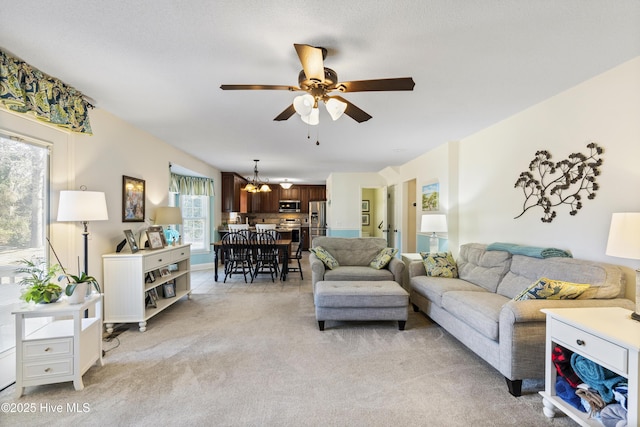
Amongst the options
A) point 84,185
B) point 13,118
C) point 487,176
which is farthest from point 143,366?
point 487,176

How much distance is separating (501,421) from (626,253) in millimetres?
1244

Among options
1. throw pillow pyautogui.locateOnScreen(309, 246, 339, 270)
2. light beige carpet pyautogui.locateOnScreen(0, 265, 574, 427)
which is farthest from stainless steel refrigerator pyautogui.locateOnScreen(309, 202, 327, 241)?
light beige carpet pyautogui.locateOnScreen(0, 265, 574, 427)

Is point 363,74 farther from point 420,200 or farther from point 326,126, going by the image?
point 420,200

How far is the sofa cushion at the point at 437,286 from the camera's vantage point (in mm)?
2965

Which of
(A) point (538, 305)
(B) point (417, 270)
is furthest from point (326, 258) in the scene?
(A) point (538, 305)

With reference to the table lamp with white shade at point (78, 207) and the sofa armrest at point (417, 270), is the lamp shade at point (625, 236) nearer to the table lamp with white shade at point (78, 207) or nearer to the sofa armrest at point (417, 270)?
the sofa armrest at point (417, 270)

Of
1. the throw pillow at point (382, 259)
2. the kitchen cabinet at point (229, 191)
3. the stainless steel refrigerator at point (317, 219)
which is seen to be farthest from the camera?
the stainless steel refrigerator at point (317, 219)

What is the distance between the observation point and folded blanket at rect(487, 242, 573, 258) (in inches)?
100

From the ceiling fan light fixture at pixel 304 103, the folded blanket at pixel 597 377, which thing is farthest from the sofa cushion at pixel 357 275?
the ceiling fan light fixture at pixel 304 103

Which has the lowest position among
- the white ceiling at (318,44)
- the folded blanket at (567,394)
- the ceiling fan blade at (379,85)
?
the folded blanket at (567,394)

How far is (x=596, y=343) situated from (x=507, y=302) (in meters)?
0.95

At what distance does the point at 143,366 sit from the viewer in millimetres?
2342

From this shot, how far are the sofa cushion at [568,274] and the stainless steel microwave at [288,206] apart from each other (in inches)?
293

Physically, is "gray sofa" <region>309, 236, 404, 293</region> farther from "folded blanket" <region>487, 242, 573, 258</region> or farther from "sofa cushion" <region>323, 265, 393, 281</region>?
"folded blanket" <region>487, 242, 573, 258</region>
